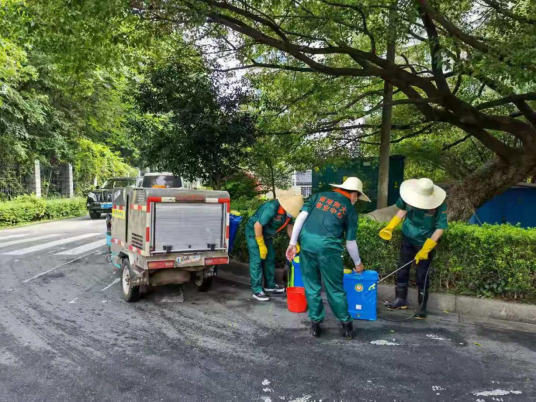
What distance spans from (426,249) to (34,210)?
16610 mm

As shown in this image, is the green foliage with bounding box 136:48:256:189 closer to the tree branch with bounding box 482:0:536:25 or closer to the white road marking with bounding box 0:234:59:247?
the white road marking with bounding box 0:234:59:247

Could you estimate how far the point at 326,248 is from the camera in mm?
4145

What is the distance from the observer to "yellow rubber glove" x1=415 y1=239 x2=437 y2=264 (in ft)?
15.1

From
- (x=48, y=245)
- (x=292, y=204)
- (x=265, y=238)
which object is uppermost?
(x=292, y=204)

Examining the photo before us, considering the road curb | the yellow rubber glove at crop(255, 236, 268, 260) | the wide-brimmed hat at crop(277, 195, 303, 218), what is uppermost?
the wide-brimmed hat at crop(277, 195, 303, 218)

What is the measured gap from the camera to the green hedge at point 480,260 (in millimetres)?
4570

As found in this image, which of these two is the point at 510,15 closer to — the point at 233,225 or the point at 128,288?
the point at 233,225

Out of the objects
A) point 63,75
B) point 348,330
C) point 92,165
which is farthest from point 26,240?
point 92,165

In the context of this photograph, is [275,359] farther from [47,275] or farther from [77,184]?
[77,184]

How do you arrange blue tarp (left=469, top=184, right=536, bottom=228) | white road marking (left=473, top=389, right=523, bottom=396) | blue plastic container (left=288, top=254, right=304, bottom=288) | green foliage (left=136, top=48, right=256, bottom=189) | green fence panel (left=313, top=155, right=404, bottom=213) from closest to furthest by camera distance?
white road marking (left=473, top=389, right=523, bottom=396), blue plastic container (left=288, top=254, right=304, bottom=288), green foliage (left=136, top=48, right=256, bottom=189), blue tarp (left=469, top=184, right=536, bottom=228), green fence panel (left=313, top=155, right=404, bottom=213)

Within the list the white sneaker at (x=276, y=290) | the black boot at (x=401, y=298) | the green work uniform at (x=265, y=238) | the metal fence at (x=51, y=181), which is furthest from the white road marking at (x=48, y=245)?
the metal fence at (x=51, y=181)

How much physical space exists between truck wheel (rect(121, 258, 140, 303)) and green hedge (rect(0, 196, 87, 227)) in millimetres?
11773

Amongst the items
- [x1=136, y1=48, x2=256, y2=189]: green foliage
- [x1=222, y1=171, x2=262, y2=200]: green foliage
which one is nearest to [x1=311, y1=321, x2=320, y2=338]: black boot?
[x1=136, y1=48, x2=256, y2=189]: green foliage

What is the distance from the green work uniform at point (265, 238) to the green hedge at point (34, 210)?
1298 centimetres
